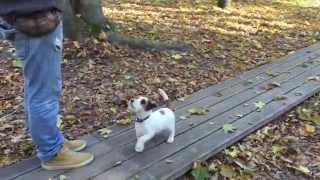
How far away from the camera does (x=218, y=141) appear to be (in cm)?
385

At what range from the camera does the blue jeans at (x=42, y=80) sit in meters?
2.79

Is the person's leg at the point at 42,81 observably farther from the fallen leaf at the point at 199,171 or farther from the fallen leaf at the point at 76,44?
the fallen leaf at the point at 76,44

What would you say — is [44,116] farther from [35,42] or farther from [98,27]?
[98,27]

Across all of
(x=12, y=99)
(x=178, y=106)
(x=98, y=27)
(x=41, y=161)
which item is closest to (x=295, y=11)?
(x=98, y=27)

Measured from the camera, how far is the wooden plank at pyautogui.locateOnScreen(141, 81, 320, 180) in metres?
3.35

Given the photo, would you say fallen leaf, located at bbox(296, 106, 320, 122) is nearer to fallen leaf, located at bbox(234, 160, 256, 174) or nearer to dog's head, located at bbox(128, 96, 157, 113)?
fallen leaf, located at bbox(234, 160, 256, 174)

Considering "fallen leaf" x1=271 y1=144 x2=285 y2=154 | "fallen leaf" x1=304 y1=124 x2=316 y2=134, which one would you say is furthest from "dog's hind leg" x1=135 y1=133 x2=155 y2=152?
"fallen leaf" x1=304 y1=124 x2=316 y2=134

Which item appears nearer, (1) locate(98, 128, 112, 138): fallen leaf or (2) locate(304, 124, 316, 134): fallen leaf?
(1) locate(98, 128, 112, 138): fallen leaf

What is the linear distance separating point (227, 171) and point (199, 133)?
19.4 inches

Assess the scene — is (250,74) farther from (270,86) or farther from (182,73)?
(182,73)

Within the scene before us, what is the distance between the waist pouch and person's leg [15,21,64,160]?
5 cm

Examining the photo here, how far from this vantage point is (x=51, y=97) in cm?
299

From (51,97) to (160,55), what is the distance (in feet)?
11.0

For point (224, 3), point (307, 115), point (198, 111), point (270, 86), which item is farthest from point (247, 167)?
point (224, 3)
